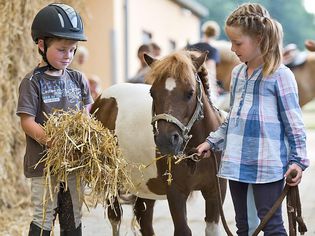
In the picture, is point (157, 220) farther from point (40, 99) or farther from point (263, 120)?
point (263, 120)

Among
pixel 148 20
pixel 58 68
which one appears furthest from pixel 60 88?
pixel 148 20

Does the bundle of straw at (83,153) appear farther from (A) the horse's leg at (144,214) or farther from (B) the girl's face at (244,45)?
(A) the horse's leg at (144,214)

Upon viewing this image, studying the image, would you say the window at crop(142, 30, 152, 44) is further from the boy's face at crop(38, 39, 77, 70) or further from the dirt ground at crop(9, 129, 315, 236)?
the boy's face at crop(38, 39, 77, 70)

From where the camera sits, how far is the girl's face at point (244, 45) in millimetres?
3967

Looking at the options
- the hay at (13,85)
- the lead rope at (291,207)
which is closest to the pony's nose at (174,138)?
the lead rope at (291,207)

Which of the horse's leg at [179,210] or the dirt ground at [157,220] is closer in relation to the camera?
the horse's leg at [179,210]

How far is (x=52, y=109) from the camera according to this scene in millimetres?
4199

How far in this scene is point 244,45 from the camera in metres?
3.97

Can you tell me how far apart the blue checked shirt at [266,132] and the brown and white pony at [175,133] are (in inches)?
14.5

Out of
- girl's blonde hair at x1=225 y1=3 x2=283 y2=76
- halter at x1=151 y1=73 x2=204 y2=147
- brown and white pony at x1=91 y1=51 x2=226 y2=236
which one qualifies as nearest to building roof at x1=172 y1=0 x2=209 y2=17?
brown and white pony at x1=91 y1=51 x2=226 y2=236

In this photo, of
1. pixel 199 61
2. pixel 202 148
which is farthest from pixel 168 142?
pixel 199 61

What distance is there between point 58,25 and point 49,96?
43cm

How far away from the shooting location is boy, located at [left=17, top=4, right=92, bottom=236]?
4.14 metres

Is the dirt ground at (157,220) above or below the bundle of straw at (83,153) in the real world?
below
